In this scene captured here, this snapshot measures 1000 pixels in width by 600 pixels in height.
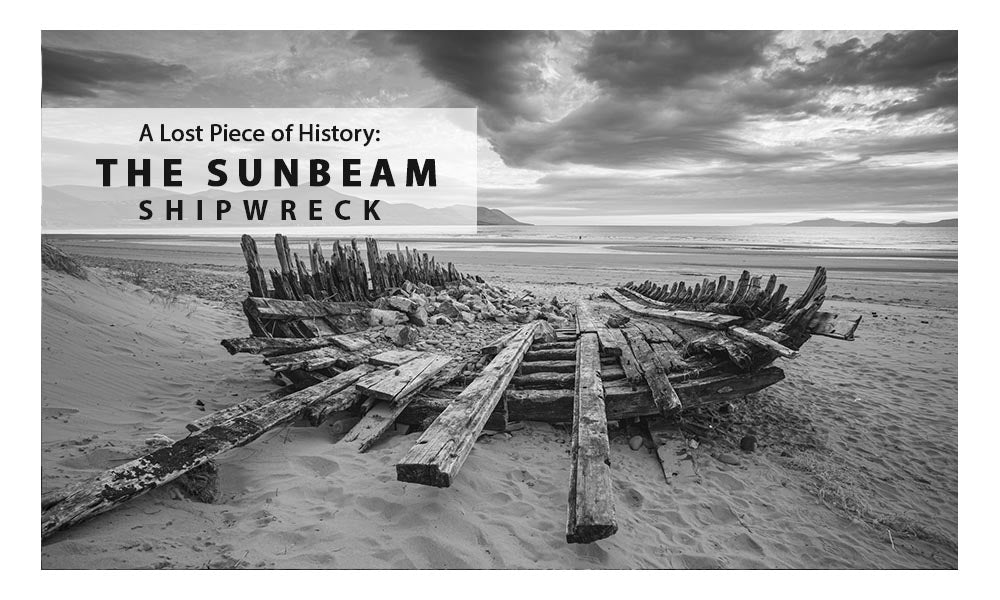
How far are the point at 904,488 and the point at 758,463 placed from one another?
109cm

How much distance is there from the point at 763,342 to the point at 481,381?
8.40 ft

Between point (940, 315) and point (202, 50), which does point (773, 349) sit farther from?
point (940, 315)

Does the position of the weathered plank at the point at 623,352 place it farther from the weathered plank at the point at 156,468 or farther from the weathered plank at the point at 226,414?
the weathered plank at the point at 226,414

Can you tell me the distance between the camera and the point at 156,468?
268cm

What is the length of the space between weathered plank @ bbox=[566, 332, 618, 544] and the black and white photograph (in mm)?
19

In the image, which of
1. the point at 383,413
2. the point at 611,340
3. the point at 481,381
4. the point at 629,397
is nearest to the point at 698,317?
the point at 611,340

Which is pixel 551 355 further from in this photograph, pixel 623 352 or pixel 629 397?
pixel 629 397

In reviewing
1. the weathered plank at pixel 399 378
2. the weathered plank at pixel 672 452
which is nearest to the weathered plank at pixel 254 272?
the weathered plank at pixel 399 378

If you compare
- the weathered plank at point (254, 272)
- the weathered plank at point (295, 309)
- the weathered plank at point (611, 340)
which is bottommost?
the weathered plank at point (611, 340)

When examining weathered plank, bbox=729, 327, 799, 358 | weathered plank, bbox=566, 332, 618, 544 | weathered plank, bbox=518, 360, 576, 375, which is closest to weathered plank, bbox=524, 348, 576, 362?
weathered plank, bbox=518, 360, 576, 375

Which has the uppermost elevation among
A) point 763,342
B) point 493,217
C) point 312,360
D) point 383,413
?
point 493,217

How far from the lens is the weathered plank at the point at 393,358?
4.91 m

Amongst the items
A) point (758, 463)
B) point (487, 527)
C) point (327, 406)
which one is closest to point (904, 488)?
point (758, 463)

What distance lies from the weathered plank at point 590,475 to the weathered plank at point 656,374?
52 centimetres
